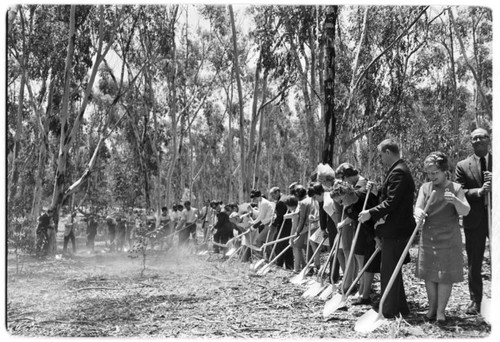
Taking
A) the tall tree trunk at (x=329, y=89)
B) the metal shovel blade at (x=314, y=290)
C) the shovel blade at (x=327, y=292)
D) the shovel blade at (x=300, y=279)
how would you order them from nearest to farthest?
the shovel blade at (x=327, y=292) < the metal shovel blade at (x=314, y=290) < the shovel blade at (x=300, y=279) < the tall tree trunk at (x=329, y=89)

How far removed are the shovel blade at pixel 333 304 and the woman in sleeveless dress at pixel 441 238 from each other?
0.79 m

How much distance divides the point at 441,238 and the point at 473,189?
463mm

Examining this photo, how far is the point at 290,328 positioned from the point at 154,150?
14226 mm

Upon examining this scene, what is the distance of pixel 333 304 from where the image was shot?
4.56m

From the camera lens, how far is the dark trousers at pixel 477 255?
4.05 meters

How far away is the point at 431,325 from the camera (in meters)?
3.85

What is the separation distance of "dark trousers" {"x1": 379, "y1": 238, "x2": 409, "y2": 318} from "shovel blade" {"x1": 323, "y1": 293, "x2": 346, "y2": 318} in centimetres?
47

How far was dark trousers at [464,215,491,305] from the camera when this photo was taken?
4055mm

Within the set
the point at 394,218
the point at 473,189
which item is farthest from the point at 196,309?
the point at 473,189

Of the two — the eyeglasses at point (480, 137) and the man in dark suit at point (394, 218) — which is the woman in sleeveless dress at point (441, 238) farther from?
the eyeglasses at point (480, 137)

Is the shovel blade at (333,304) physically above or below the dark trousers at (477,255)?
below

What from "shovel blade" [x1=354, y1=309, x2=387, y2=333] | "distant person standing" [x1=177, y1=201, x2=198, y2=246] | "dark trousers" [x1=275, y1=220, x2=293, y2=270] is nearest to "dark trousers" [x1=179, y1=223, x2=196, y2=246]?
"distant person standing" [x1=177, y1=201, x2=198, y2=246]

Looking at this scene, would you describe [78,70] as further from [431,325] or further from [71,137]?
[431,325]

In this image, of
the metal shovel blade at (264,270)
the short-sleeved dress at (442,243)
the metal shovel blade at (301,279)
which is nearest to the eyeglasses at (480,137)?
the short-sleeved dress at (442,243)
